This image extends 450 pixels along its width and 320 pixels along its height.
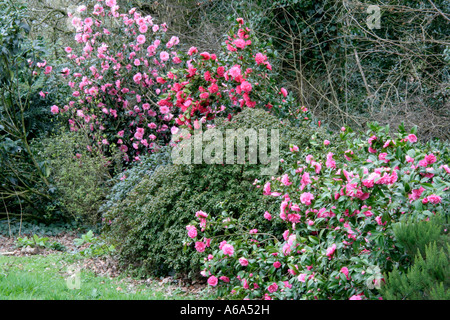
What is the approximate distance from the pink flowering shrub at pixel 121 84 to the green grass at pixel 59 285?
2814mm

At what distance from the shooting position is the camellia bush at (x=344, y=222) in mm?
2914

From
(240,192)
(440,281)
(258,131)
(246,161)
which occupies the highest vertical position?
(258,131)

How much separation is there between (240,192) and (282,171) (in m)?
0.47

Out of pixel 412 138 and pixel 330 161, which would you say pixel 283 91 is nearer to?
pixel 330 161

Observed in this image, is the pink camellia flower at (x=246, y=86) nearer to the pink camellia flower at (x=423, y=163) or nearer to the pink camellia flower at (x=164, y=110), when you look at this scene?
the pink camellia flower at (x=164, y=110)

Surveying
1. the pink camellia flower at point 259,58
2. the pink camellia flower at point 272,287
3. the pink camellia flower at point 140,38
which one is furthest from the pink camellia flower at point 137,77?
the pink camellia flower at point 272,287

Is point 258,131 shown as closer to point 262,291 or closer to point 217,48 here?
point 262,291

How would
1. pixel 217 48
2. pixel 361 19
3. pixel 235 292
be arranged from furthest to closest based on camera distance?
pixel 217 48 < pixel 361 19 < pixel 235 292

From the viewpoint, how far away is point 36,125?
25.8ft

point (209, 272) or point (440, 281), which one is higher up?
point (440, 281)
